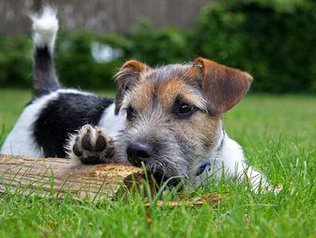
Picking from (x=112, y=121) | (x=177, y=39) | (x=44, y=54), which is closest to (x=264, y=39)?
(x=177, y=39)

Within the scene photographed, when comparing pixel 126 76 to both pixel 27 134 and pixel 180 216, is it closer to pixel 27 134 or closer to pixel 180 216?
pixel 27 134

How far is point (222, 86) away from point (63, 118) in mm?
1702

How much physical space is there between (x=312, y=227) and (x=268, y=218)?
267 mm

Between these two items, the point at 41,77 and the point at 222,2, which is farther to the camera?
the point at 222,2

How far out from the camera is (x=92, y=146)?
12.2 ft

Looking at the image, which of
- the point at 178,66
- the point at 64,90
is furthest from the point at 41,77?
the point at 178,66

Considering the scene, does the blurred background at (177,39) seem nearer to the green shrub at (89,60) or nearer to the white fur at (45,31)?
the green shrub at (89,60)

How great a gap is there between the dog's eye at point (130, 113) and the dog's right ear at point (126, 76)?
0.36 metres

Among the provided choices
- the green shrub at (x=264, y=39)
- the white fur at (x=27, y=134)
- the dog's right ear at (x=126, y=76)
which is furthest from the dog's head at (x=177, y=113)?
the green shrub at (x=264, y=39)

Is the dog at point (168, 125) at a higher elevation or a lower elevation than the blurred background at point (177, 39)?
higher

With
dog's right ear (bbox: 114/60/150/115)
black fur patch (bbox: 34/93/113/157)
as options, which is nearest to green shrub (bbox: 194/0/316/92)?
black fur patch (bbox: 34/93/113/157)

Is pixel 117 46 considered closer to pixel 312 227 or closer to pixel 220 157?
pixel 220 157

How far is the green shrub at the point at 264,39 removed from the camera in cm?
1816

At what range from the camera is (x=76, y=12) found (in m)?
17.0
